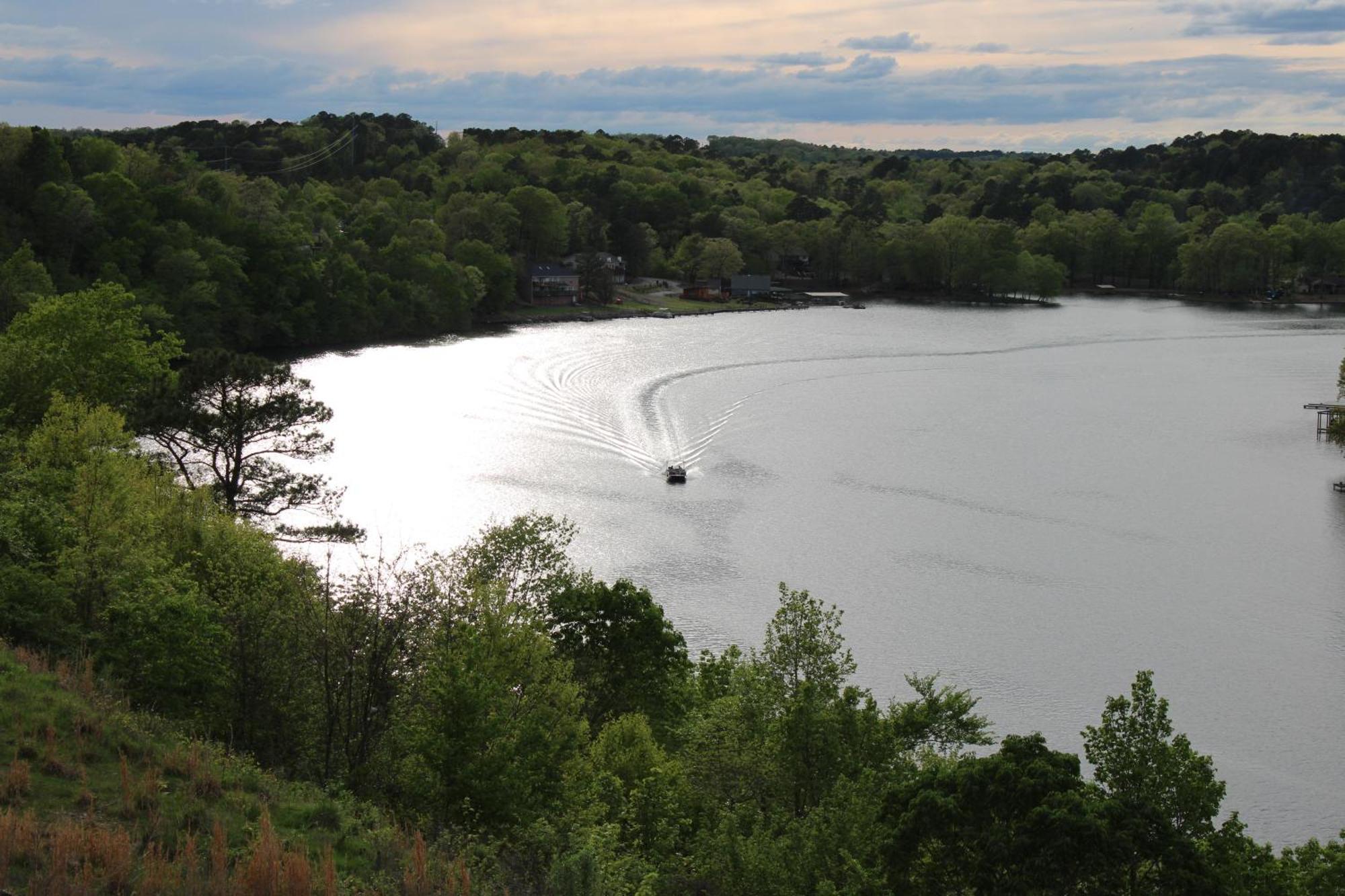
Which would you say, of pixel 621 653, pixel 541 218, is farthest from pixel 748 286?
pixel 621 653

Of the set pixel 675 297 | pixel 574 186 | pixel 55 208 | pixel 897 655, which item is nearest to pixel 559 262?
pixel 675 297

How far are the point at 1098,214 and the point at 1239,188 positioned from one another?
33555mm

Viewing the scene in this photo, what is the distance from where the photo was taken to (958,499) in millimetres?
35438

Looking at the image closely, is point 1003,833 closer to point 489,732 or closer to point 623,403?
point 489,732

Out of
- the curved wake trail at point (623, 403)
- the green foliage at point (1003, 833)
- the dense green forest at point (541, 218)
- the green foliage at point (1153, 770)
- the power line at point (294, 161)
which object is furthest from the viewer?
the power line at point (294, 161)

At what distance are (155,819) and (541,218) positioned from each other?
271 feet

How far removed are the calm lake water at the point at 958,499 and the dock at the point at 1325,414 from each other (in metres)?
0.44

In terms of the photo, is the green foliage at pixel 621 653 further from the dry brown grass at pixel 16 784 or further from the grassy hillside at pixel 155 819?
the dry brown grass at pixel 16 784

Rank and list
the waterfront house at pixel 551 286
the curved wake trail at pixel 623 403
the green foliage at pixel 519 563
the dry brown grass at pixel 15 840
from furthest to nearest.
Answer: the waterfront house at pixel 551 286
the curved wake trail at pixel 623 403
the green foliage at pixel 519 563
the dry brown grass at pixel 15 840

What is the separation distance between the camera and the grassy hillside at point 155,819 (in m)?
8.32

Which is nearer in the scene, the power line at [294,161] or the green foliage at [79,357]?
the green foliage at [79,357]

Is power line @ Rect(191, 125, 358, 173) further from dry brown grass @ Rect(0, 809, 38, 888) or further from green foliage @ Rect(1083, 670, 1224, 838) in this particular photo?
dry brown grass @ Rect(0, 809, 38, 888)

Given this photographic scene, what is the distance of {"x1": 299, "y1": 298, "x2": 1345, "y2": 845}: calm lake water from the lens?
76.0 feet

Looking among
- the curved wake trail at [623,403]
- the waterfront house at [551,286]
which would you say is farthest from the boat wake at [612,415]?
the waterfront house at [551,286]
